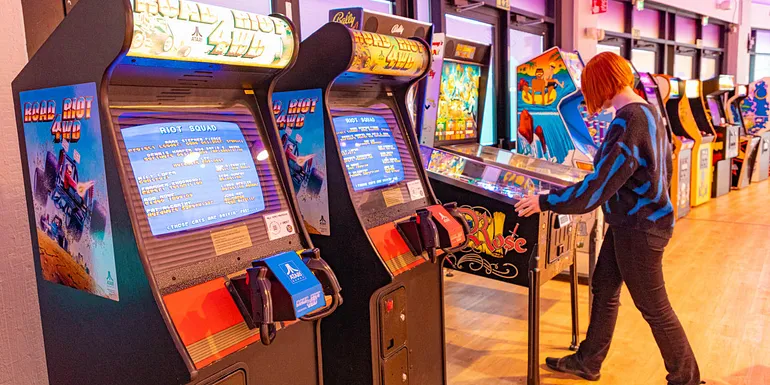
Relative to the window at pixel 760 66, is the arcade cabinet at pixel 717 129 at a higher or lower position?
lower

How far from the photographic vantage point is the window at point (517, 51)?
6.18 metres

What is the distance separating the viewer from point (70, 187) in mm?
1316

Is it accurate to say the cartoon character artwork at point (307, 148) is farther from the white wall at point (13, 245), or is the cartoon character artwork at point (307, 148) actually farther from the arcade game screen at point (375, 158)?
the white wall at point (13, 245)

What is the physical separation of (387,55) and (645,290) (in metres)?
1.31

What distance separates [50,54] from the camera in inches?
51.6

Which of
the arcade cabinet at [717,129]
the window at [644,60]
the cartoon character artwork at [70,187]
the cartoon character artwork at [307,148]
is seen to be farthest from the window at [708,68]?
the cartoon character artwork at [70,187]

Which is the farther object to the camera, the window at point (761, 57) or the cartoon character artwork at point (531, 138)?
→ the window at point (761, 57)

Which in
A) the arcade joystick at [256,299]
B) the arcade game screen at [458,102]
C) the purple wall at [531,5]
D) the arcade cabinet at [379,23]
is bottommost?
the arcade joystick at [256,299]

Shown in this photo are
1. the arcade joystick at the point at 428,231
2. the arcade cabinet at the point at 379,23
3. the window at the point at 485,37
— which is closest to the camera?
the arcade joystick at the point at 428,231

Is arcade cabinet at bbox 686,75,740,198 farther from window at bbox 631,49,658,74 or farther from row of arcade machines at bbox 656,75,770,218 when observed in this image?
window at bbox 631,49,658,74

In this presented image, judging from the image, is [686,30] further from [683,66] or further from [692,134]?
[692,134]

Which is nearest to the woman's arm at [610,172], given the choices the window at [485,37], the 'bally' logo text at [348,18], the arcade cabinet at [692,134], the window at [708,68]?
the 'bally' logo text at [348,18]

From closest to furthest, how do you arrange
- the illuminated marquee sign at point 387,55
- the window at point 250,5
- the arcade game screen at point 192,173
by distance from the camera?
the arcade game screen at point 192,173 → the illuminated marquee sign at point 387,55 → the window at point 250,5

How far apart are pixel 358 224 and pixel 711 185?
667cm
